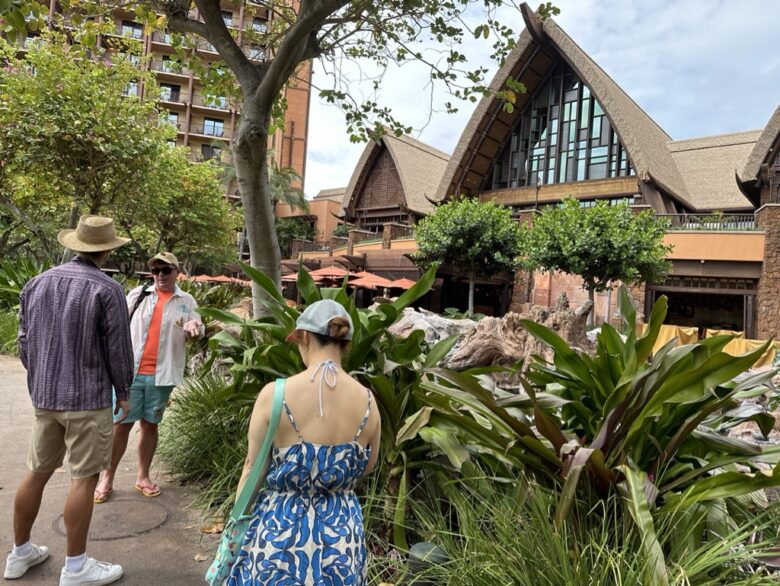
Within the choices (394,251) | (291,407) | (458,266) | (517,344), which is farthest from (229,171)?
(291,407)

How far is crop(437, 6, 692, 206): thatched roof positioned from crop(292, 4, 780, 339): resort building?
6cm

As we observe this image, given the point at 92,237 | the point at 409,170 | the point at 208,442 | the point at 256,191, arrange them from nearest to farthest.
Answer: the point at 92,237 → the point at 208,442 → the point at 256,191 → the point at 409,170

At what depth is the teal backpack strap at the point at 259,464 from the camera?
1733 mm

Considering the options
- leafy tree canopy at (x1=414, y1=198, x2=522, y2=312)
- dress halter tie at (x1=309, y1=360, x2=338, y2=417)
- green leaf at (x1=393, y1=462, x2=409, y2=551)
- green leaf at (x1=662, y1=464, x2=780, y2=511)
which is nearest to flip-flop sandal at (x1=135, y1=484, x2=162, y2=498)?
green leaf at (x1=393, y1=462, x2=409, y2=551)

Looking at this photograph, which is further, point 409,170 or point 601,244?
point 409,170

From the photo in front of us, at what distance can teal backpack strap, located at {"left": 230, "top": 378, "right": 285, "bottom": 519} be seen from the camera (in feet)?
5.69

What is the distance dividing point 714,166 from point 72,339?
29.5m

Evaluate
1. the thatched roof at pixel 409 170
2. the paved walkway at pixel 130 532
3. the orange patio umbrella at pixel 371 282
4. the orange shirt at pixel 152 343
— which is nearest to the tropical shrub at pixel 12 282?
the orange patio umbrella at pixel 371 282

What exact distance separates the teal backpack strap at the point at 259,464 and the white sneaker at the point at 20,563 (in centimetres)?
158

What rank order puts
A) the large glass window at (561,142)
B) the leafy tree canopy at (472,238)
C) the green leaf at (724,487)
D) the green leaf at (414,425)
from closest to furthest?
the green leaf at (724,487) → the green leaf at (414,425) → the leafy tree canopy at (472,238) → the large glass window at (561,142)

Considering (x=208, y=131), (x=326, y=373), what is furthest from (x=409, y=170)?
(x=326, y=373)

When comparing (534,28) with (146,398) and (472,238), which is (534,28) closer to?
(472,238)

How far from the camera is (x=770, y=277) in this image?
54.9ft

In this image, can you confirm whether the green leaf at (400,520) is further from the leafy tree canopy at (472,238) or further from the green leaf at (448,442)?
the leafy tree canopy at (472,238)
